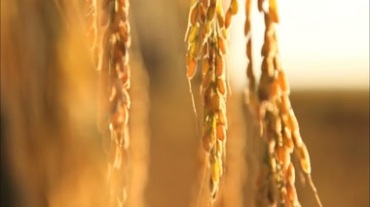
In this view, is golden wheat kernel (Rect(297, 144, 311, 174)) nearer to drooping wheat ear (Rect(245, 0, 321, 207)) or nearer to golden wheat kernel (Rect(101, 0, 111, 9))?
drooping wheat ear (Rect(245, 0, 321, 207))

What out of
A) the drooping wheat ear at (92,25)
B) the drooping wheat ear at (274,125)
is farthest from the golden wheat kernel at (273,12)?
the drooping wheat ear at (92,25)

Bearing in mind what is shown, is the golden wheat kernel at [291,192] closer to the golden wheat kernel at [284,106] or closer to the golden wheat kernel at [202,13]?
the golden wheat kernel at [284,106]

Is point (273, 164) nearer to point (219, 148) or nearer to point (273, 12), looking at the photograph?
point (219, 148)

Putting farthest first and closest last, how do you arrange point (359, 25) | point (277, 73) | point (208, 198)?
point (359, 25), point (208, 198), point (277, 73)

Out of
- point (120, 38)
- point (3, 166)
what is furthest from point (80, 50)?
point (3, 166)

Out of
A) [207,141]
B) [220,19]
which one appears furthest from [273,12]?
[207,141]

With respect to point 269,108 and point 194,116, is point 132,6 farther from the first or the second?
point 269,108

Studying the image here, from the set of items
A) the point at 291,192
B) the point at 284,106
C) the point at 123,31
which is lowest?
the point at 291,192
